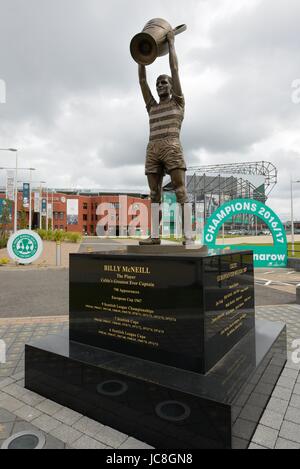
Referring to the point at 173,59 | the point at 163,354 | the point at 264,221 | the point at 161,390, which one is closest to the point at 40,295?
the point at 163,354

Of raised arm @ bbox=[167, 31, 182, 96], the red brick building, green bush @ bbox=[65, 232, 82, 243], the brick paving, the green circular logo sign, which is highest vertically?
the red brick building

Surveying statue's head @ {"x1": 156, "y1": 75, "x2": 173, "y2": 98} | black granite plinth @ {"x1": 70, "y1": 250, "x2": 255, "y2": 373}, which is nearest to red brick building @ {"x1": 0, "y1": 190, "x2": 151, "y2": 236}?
statue's head @ {"x1": 156, "y1": 75, "x2": 173, "y2": 98}

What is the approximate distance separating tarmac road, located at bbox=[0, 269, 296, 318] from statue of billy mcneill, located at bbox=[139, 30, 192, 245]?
15.7 ft

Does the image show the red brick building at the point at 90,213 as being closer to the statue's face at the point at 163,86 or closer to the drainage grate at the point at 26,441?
the statue's face at the point at 163,86

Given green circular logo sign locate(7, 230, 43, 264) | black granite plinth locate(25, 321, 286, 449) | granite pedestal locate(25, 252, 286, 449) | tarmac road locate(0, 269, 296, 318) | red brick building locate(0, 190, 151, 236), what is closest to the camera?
black granite plinth locate(25, 321, 286, 449)

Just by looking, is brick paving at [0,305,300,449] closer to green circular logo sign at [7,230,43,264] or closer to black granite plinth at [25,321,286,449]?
black granite plinth at [25,321,286,449]

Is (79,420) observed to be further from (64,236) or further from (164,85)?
(64,236)

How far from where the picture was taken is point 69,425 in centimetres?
299

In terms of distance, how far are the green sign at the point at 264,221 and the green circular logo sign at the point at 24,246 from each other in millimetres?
9233

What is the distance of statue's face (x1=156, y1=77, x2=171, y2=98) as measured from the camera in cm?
435

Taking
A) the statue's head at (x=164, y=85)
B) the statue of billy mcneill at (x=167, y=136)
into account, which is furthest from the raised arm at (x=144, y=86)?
the statue's head at (x=164, y=85)

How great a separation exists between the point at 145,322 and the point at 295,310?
5.60m

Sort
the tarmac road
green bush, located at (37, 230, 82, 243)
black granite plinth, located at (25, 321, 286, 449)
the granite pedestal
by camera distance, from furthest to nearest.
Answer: green bush, located at (37, 230, 82, 243) → the tarmac road → the granite pedestal → black granite plinth, located at (25, 321, 286, 449)

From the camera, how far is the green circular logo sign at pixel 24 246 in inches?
628
